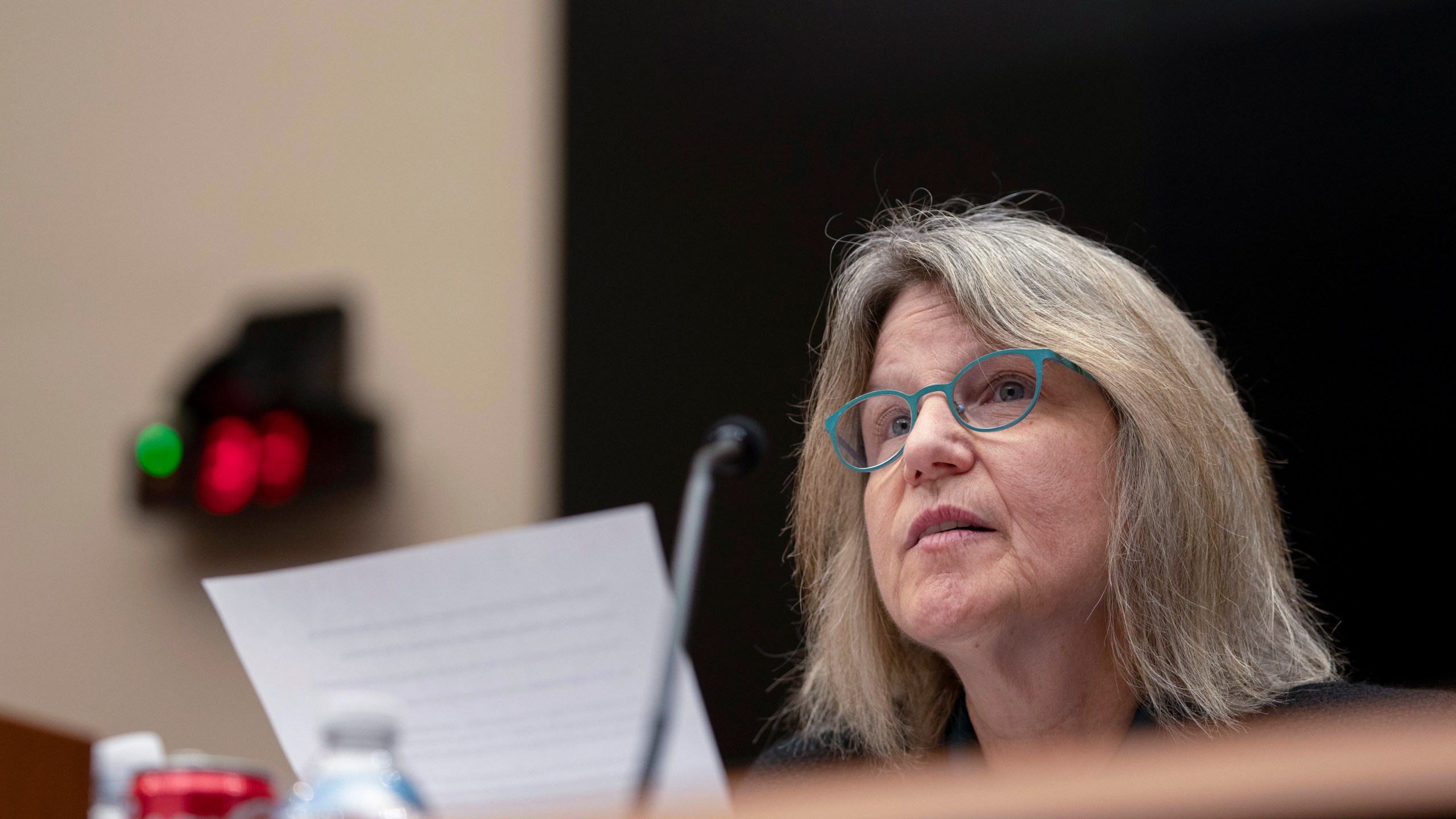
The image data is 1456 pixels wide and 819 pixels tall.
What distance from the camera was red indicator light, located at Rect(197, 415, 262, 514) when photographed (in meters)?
2.50

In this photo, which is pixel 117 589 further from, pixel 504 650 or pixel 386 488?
pixel 504 650

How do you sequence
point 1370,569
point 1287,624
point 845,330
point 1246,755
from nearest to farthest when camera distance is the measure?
point 1246,755 → point 1287,624 → point 845,330 → point 1370,569

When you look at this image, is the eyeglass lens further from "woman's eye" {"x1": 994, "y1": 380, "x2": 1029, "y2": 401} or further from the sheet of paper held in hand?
the sheet of paper held in hand

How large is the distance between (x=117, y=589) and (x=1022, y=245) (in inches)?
81.4

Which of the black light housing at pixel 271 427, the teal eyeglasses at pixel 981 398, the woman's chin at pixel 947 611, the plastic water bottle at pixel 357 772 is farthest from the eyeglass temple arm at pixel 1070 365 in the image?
the black light housing at pixel 271 427

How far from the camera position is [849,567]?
1539 millimetres

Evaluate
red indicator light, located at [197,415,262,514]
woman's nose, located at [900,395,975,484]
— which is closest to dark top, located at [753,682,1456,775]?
woman's nose, located at [900,395,975,484]

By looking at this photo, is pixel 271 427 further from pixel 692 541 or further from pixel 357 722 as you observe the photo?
pixel 357 722

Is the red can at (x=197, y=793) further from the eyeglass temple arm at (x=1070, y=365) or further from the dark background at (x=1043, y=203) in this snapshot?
the dark background at (x=1043, y=203)

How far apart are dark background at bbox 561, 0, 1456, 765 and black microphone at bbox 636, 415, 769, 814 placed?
96 centimetres

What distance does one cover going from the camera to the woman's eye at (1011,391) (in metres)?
1.31

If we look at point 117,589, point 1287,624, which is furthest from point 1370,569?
point 117,589

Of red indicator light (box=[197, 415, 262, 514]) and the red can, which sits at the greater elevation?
red indicator light (box=[197, 415, 262, 514])

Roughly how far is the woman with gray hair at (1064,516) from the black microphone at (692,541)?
0.37 metres
